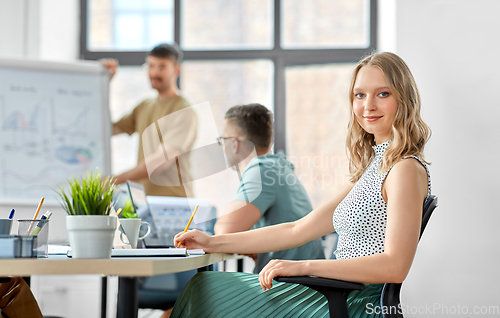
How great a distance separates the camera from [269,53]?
11.5 ft

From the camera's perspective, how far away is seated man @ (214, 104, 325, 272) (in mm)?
1594

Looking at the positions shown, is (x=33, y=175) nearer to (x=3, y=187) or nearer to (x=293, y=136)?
(x=3, y=187)

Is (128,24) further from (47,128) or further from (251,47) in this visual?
(47,128)

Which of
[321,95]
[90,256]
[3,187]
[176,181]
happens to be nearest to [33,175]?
[3,187]

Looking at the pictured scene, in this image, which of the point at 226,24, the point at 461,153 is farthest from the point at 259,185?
the point at 226,24

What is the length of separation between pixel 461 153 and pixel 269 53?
1706 mm

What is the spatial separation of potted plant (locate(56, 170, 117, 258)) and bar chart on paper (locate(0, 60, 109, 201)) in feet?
6.89

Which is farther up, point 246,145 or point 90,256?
point 246,145

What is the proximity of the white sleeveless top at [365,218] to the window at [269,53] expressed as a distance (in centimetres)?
216

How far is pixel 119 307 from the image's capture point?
769mm

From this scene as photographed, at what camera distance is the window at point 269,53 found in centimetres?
344

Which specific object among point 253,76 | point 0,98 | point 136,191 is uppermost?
point 253,76

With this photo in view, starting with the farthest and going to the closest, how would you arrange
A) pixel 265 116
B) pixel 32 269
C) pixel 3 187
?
1. pixel 3 187
2. pixel 265 116
3. pixel 32 269

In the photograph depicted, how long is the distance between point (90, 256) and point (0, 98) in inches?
95.0
